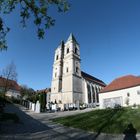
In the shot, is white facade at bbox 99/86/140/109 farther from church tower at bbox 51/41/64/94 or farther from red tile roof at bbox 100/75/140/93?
church tower at bbox 51/41/64/94

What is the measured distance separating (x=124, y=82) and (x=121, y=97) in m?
3.34

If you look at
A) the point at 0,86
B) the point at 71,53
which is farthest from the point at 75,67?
the point at 0,86

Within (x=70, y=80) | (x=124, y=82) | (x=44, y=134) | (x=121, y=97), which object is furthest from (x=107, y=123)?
(x=70, y=80)

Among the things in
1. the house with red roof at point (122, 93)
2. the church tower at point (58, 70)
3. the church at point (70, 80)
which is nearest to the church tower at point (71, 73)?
the church at point (70, 80)

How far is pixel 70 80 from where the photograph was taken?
62312 millimetres

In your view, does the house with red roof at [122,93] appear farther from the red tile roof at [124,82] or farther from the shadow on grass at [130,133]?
the shadow on grass at [130,133]

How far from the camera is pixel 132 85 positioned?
107 ft

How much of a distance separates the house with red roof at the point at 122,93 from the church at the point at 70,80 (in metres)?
23.9

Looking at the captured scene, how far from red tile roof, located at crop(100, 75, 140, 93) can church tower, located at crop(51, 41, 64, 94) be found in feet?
105

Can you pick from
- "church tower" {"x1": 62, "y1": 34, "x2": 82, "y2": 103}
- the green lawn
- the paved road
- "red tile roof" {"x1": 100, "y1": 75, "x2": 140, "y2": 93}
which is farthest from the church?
the paved road

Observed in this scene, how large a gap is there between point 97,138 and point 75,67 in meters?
56.2

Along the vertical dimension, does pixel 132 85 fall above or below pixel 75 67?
below

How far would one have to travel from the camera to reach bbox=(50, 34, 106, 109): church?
62.2 meters

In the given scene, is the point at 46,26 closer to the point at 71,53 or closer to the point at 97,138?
the point at 97,138
